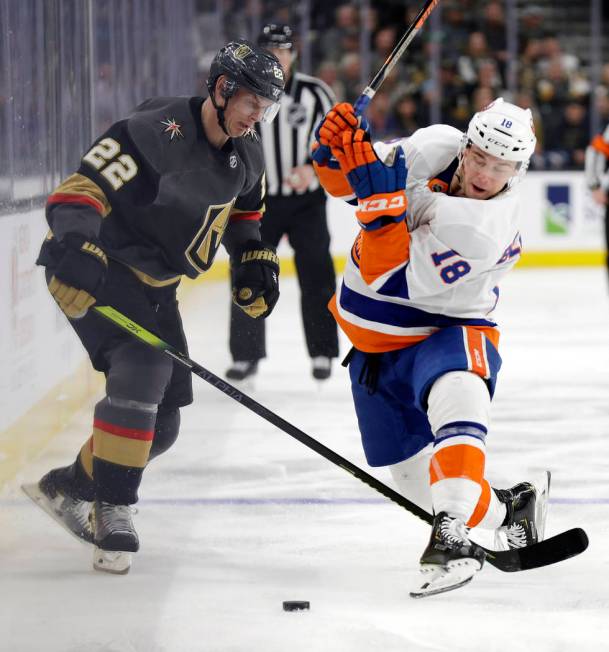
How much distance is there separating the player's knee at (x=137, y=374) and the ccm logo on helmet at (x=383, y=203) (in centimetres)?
53

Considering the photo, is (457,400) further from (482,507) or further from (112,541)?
(112,541)

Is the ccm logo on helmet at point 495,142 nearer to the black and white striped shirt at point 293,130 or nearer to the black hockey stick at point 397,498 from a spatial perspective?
the black hockey stick at point 397,498

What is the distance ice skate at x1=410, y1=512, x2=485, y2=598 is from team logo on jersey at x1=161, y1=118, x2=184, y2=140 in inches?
32.7

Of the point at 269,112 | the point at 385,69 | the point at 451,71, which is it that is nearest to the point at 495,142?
the point at 385,69

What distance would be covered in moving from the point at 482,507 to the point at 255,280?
631 mm

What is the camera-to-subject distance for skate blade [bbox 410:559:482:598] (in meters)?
1.99

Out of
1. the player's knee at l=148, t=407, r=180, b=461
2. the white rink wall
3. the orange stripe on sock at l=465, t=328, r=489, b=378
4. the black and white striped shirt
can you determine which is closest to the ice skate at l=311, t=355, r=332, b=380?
the black and white striped shirt

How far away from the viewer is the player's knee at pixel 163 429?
2576mm

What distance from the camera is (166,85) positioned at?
6.37m

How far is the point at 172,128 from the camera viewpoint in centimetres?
232

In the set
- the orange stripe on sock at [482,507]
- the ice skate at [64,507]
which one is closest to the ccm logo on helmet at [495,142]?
the orange stripe on sock at [482,507]

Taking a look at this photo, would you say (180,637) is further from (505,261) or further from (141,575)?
(505,261)

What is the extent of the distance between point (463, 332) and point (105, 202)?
2.19 feet

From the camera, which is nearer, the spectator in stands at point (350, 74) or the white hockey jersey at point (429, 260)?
the white hockey jersey at point (429, 260)
